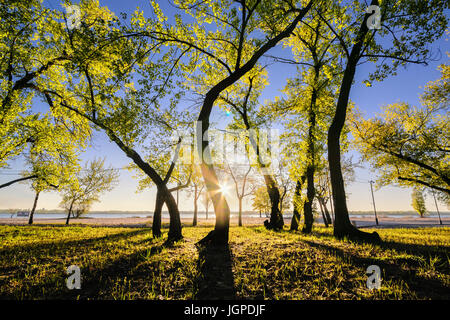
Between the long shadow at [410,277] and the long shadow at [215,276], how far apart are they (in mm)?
2934

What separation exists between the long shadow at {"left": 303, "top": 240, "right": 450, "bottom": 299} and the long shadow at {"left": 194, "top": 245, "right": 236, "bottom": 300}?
2934 mm

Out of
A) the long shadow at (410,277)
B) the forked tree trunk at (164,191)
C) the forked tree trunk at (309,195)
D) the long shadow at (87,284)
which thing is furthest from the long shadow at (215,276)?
the forked tree trunk at (309,195)

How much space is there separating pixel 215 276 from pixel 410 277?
3779 millimetres

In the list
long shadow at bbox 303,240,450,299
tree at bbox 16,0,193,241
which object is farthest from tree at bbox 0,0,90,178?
long shadow at bbox 303,240,450,299

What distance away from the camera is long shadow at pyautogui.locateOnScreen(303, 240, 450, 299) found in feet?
9.28

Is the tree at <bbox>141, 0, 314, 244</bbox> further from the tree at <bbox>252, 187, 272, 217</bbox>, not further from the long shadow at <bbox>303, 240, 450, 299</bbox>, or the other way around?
the tree at <bbox>252, 187, 272, 217</bbox>

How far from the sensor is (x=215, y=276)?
3941 millimetres

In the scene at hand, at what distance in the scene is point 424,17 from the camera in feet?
21.2

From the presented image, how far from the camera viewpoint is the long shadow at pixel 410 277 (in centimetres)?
283

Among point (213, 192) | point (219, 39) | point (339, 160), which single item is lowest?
point (213, 192)

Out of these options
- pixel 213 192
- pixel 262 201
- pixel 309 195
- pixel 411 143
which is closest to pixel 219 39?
pixel 213 192

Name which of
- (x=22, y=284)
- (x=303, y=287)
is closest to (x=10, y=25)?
(x=22, y=284)

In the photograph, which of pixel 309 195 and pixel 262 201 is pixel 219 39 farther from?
pixel 262 201
